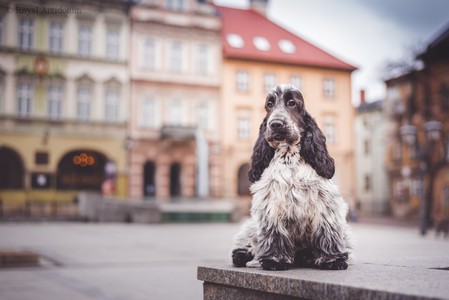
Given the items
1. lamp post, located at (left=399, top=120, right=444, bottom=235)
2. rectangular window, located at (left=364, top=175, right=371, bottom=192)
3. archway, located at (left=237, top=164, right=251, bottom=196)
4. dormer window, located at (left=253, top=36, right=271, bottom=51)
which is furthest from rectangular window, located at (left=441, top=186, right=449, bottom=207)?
rectangular window, located at (left=364, top=175, right=371, bottom=192)

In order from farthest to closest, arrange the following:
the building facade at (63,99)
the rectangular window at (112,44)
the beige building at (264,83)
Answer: the beige building at (264,83), the rectangular window at (112,44), the building facade at (63,99)

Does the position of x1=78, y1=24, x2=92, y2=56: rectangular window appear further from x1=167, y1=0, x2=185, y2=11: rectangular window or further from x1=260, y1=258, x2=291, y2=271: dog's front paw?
x1=260, y1=258, x2=291, y2=271: dog's front paw

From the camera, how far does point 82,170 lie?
37.8m

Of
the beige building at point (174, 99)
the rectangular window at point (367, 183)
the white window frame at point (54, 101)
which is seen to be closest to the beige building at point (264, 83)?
the beige building at point (174, 99)

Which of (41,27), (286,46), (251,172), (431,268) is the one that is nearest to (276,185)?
(251,172)

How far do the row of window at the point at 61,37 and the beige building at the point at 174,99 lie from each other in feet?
4.01

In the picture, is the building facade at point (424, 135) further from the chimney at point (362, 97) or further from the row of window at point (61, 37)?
the row of window at point (61, 37)

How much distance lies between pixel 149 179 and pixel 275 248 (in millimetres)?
35766

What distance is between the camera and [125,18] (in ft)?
124

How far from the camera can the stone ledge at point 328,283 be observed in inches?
106

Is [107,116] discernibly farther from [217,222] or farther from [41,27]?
[217,222]

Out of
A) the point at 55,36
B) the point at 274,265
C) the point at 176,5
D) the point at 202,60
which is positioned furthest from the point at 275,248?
the point at 176,5

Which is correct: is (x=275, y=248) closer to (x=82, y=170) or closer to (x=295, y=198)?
(x=295, y=198)

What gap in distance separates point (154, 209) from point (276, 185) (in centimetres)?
2367
